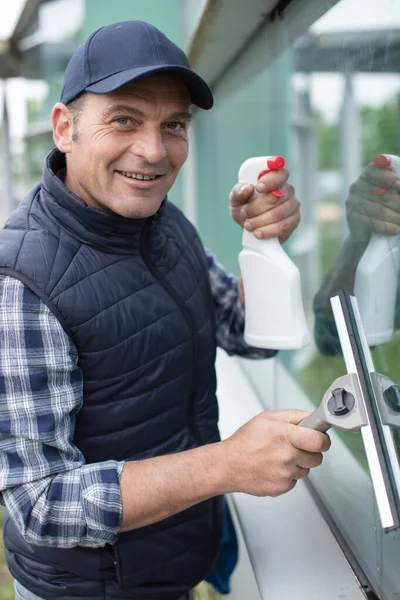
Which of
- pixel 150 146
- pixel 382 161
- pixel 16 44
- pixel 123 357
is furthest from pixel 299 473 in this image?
pixel 16 44

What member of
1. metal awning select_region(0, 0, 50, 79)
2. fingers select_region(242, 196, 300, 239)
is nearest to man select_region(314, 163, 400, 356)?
fingers select_region(242, 196, 300, 239)

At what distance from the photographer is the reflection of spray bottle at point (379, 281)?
40.0 inches

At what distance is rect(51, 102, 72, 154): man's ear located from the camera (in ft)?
4.04

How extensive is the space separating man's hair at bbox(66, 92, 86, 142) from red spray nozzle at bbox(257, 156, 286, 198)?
360mm

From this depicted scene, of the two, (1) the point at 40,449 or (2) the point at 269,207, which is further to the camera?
(2) the point at 269,207

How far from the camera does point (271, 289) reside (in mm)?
1282

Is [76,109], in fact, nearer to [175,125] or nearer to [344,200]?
[175,125]

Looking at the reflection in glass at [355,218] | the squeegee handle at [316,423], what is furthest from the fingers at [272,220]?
the squeegee handle at [316,423]

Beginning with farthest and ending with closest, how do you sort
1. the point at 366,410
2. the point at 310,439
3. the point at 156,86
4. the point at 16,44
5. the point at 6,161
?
1. the point at 6,161
2. the point at 16,44
3. the point at 156,86
4. the point at 310,439
5. the point at 366,410

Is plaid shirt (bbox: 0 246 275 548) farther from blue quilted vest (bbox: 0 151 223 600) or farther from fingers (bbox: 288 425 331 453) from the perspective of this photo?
fingers (bbox: 288 425 331 453)

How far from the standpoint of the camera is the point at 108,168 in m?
1.19

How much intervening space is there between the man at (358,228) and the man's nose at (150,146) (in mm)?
363

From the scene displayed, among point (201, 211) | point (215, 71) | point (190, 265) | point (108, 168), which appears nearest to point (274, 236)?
point (190, 265)

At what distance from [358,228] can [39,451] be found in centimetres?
68
